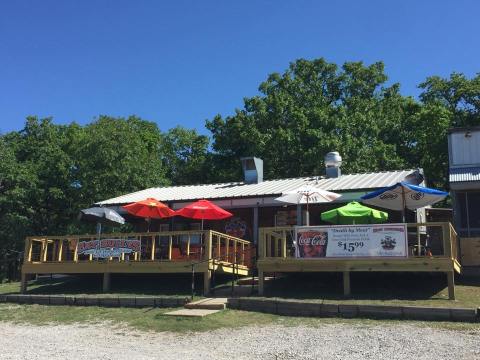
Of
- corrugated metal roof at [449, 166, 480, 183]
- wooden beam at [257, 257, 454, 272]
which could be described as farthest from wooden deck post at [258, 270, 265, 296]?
corrugated metal roof at [449, 166, 480, 183]

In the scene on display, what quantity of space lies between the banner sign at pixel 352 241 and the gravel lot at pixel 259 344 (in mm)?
2868

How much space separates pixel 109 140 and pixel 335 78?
58.2ft

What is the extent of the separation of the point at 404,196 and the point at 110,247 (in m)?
8.71

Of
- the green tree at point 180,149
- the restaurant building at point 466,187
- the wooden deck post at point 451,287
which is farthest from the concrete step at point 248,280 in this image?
the green tree at point 180,149

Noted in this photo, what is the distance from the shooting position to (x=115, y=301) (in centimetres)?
1383

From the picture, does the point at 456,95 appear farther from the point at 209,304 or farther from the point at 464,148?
the point at 209,304

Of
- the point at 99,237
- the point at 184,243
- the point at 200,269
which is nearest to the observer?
the point at 200,269

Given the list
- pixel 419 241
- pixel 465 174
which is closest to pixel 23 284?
pixel 419 241

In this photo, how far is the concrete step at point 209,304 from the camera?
485 inches

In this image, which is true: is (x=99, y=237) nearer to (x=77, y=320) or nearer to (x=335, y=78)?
(x=77, y=320)

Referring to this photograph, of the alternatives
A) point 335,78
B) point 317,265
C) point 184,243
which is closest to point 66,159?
point 184,243

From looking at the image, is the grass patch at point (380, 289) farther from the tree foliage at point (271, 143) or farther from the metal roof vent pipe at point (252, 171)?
the tree foliage at point (271, 143)

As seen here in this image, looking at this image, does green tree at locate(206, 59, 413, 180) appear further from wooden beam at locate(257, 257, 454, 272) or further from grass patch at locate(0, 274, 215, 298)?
Result: wooden beam at locate(257, 257, 454, 272)

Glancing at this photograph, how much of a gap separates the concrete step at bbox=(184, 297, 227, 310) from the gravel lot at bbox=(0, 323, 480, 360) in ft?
6.22
